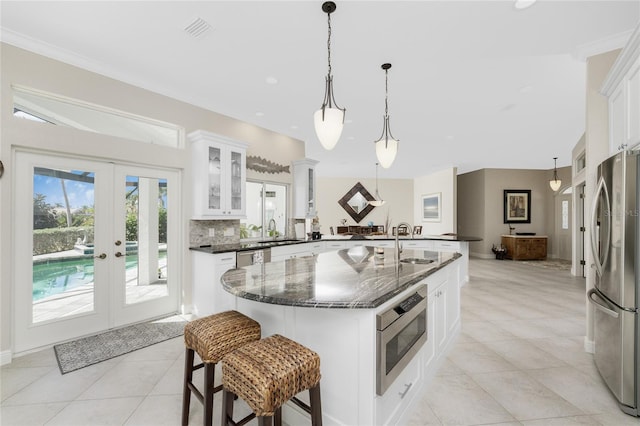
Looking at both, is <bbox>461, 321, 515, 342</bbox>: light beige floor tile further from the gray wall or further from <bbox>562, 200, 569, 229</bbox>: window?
<bbox>562, 200, 569, 229</bbox>: window

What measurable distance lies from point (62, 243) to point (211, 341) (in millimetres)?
2582

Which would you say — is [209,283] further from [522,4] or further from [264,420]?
[522,4]

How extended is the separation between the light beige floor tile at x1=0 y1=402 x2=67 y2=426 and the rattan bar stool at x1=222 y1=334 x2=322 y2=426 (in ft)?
4.86

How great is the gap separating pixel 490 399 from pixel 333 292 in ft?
5.13

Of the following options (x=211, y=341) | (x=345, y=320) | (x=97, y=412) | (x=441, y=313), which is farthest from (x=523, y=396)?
(x=97, y=412)

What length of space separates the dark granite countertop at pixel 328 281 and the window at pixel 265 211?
2607 millimetres

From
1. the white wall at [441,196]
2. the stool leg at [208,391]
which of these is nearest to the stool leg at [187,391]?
the stool leg at [208,391]

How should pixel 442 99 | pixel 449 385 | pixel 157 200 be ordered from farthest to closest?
pixel 442 99
pixel 157 200
pixel 449 385

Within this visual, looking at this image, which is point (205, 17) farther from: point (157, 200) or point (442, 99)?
point (442, 99)

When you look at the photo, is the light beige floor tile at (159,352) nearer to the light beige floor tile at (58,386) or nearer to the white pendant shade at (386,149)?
the light beige floor tile at (58,386)

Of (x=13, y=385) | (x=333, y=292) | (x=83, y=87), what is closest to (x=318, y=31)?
(x=333, y=292)

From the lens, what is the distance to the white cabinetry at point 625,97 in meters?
1.94

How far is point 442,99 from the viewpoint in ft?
13.0

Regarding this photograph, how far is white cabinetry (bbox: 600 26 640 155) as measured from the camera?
1944 mm
